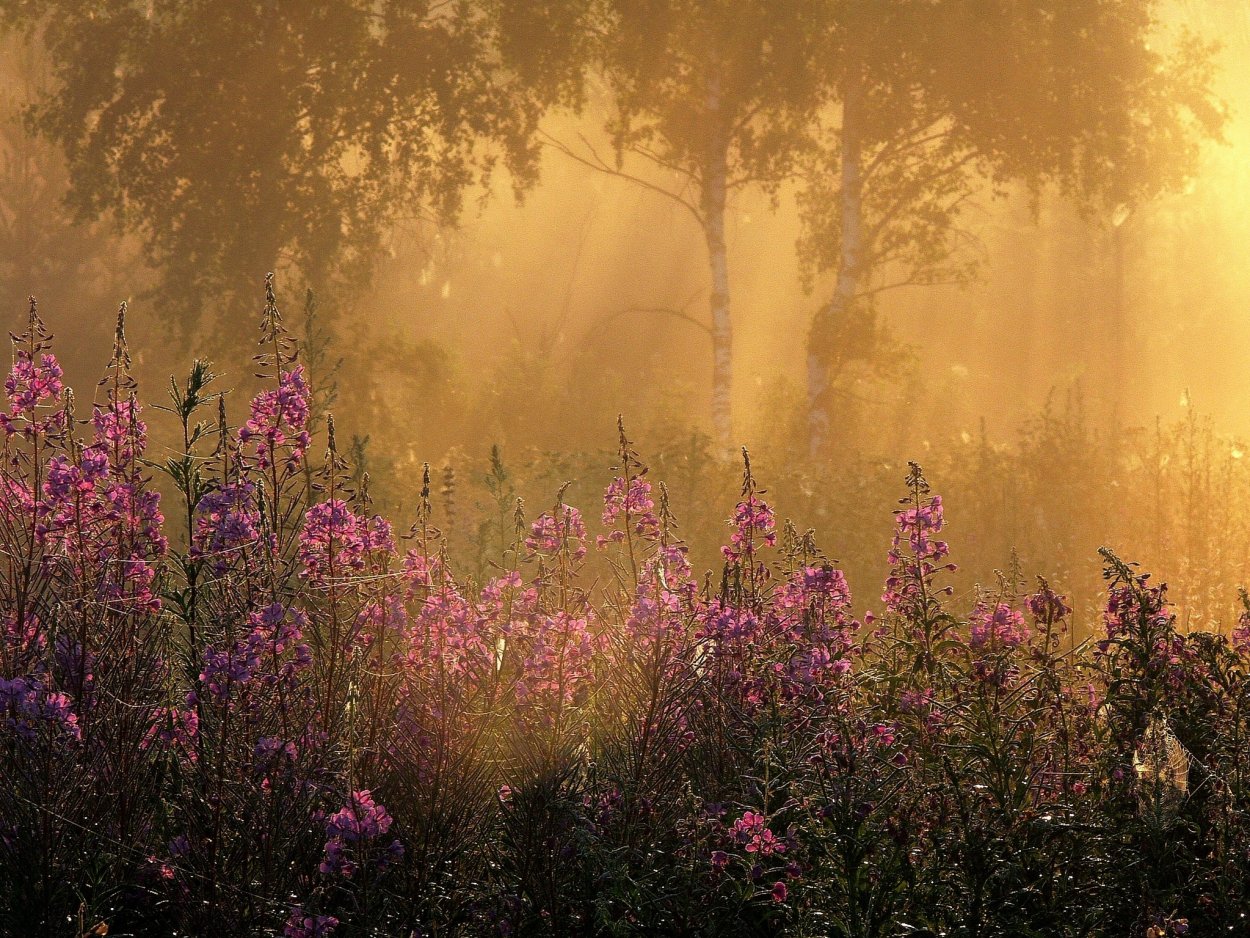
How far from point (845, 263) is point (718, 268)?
1760 millimetres

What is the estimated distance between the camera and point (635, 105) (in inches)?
744

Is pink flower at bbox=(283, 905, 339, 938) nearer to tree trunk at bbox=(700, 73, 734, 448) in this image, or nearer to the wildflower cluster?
the wildflower cluster

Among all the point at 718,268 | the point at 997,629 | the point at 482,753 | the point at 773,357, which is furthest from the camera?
the point at 773,357

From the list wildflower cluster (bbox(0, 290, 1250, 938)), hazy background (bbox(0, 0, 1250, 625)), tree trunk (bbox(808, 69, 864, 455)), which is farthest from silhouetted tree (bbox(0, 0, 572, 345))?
wildflower cluster (bbox(0, 290, 1250, 938))

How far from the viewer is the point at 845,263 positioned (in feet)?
60.2

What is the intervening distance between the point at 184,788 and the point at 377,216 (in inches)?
599

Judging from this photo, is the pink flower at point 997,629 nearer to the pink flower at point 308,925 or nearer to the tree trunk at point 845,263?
the pink flower at point 308,925

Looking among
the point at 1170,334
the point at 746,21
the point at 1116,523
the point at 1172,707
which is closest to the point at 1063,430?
the point at 1116,523

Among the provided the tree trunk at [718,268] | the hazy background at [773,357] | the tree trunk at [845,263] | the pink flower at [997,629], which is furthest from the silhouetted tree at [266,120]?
the pink flower at [997,629]

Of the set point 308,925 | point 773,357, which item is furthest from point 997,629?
point 773,357

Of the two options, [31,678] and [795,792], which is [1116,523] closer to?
[795,792]

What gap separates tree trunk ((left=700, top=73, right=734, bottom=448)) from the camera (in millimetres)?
18484

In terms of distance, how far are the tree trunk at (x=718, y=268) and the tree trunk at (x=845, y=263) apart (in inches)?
44.1

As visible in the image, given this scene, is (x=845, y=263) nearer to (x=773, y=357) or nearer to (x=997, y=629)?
(x=997, y=629)
